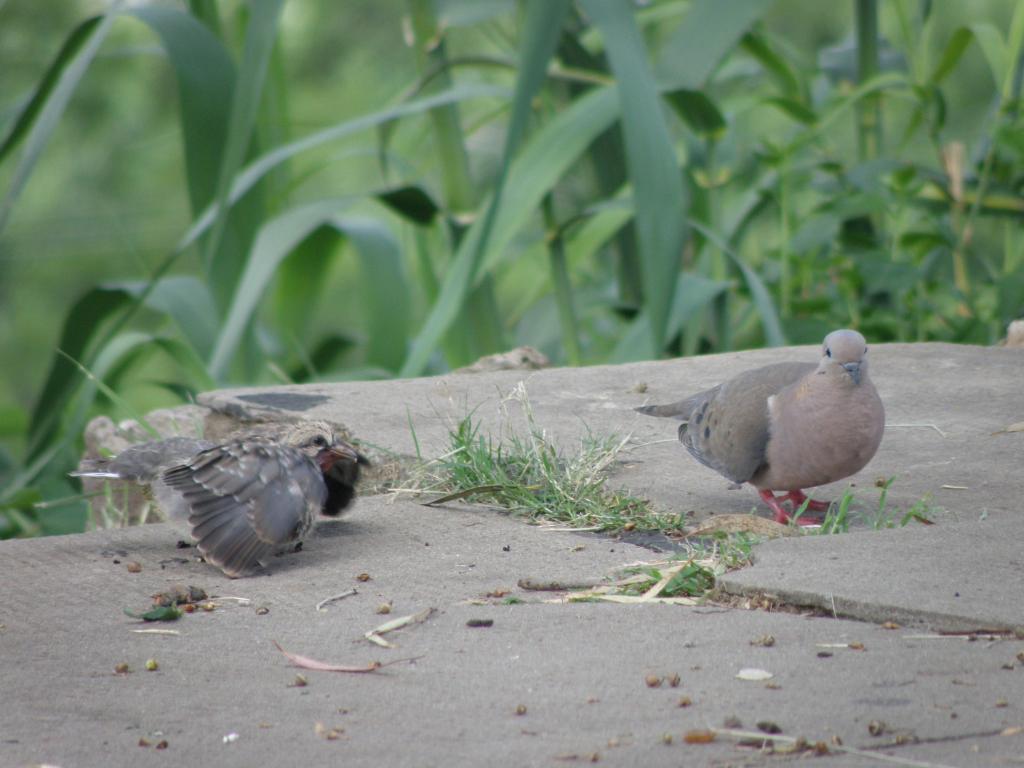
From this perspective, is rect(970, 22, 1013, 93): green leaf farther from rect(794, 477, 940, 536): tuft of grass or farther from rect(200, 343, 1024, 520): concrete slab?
rect(794, 477, 940, 536): tuft of grass

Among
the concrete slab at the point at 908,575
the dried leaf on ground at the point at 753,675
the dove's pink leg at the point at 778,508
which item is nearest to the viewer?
the dried leaf on ground at the point at 753,675

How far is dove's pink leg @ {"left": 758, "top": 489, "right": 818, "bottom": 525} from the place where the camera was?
3475 mm

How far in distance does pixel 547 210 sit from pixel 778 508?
7.64ft

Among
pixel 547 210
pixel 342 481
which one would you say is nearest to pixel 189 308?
pixel 547 210

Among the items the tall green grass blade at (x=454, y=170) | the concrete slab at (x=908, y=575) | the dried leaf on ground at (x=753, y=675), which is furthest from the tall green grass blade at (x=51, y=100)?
the dried leaf on ground at (x=753, y=675)

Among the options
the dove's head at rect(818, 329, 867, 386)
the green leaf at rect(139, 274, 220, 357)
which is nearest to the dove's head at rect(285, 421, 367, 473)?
the dove's head at rect(818, 329, 867, 386)

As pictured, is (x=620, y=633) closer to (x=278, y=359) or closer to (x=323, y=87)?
(x=278, y=359)

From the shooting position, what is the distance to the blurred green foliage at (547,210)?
4.73m

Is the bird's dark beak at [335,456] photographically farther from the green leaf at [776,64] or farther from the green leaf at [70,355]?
the green leaf at [776,64]

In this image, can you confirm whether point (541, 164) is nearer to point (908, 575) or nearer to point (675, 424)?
point (675, 424)

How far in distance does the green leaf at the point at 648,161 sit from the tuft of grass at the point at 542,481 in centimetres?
86

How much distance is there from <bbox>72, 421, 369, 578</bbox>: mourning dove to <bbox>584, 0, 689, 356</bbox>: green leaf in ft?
4.64

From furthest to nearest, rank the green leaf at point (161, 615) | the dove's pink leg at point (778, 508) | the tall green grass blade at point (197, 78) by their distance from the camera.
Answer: the tall green grass blade at point (197, 78)
the dove's pink leg at point (778, 508)
the green leaf at point (161, 615)

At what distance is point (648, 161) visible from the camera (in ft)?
14.8
